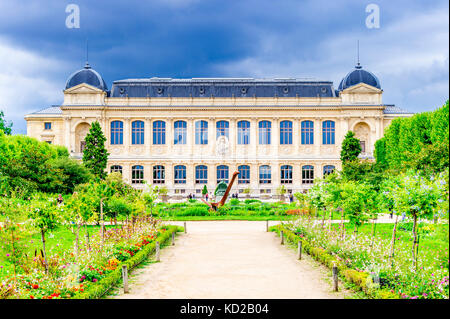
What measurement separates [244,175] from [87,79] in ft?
73.1

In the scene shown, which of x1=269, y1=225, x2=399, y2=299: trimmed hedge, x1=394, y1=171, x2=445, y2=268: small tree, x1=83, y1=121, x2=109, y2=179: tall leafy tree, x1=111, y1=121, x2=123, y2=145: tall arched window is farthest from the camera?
x1=111, y1=121, x2=123, y2=145: tall arched window

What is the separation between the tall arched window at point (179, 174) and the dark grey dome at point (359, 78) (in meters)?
22.0

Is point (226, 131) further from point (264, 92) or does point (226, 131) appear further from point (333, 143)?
point (333, 143)

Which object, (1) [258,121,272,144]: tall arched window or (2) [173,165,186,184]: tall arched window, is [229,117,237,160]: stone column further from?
(2) [173,165,186,184]: tall arched window

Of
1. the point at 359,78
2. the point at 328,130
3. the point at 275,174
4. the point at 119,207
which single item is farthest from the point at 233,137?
the point at 119,207

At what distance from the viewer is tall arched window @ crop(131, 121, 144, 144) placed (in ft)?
176

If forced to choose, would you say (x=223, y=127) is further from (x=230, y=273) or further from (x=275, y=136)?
(x=230, y=273)

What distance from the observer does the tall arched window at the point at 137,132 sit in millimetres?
→ 53781

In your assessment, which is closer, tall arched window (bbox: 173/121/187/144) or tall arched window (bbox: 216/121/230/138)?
tall arched window (bbox: 173/121/187/144)

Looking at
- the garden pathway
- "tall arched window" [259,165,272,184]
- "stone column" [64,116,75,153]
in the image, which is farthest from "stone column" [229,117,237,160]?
the garden pathway

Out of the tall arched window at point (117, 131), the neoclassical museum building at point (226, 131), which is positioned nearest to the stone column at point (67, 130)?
the neoclassical museum building at point (226, 131)

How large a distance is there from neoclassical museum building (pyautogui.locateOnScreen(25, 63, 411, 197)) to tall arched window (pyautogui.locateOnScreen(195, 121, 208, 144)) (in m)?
0.12
